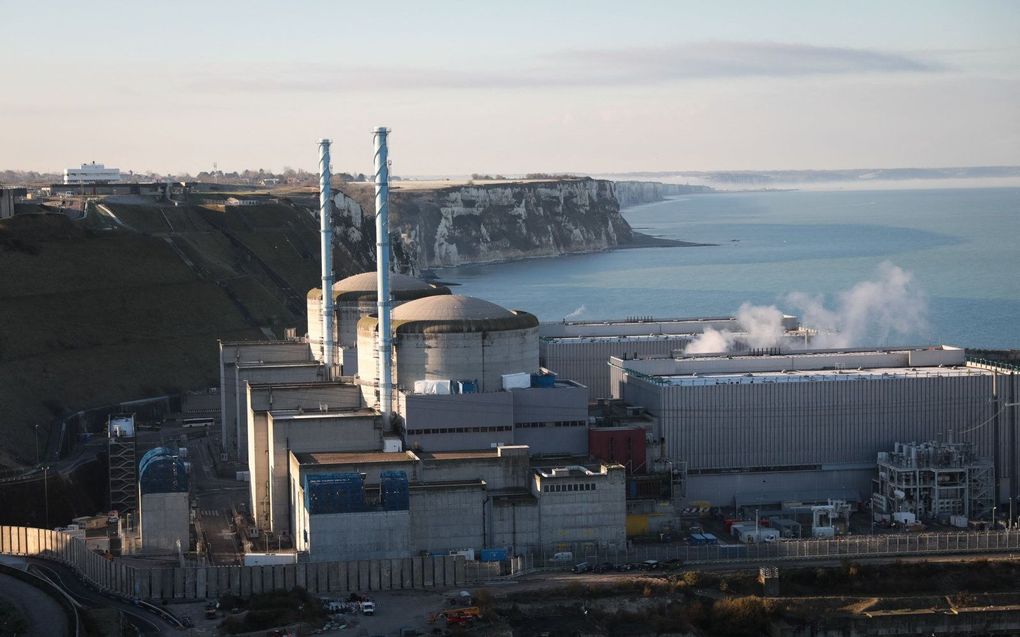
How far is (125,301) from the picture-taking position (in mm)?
94812

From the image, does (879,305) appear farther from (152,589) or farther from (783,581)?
(152,589)

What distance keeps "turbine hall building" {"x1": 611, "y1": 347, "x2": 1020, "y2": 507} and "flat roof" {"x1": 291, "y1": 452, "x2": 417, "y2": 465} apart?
32.1 ft

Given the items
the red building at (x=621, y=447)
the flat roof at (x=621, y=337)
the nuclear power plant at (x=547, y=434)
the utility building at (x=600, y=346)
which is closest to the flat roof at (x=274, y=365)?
the nuclear power plant at (x=547, y=434)

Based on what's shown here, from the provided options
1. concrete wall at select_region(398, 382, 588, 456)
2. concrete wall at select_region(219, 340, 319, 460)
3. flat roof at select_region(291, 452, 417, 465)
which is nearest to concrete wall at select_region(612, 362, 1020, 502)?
concrete wall at select_region(398, 382, 588, 456)

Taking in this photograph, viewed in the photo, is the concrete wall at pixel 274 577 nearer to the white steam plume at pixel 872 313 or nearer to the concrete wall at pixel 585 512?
the concrete wall at pixel 585 512

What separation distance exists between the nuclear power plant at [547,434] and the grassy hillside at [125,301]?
17.3m

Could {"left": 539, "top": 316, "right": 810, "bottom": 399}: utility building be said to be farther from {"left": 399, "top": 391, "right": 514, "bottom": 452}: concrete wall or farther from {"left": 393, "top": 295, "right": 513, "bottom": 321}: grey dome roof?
{"left": 399, "top": 391, "right": 514, "bottom": 452}: concrete wall

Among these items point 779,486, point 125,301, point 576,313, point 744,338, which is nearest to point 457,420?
point 779,486

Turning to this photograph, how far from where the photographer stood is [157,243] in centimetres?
10806

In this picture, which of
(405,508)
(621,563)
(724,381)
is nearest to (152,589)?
(405,508)

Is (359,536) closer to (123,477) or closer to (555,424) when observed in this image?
(555,424)

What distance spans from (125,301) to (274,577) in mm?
50125

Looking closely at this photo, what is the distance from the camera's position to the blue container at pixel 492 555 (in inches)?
1993

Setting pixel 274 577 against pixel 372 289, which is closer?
pixel 274 577
